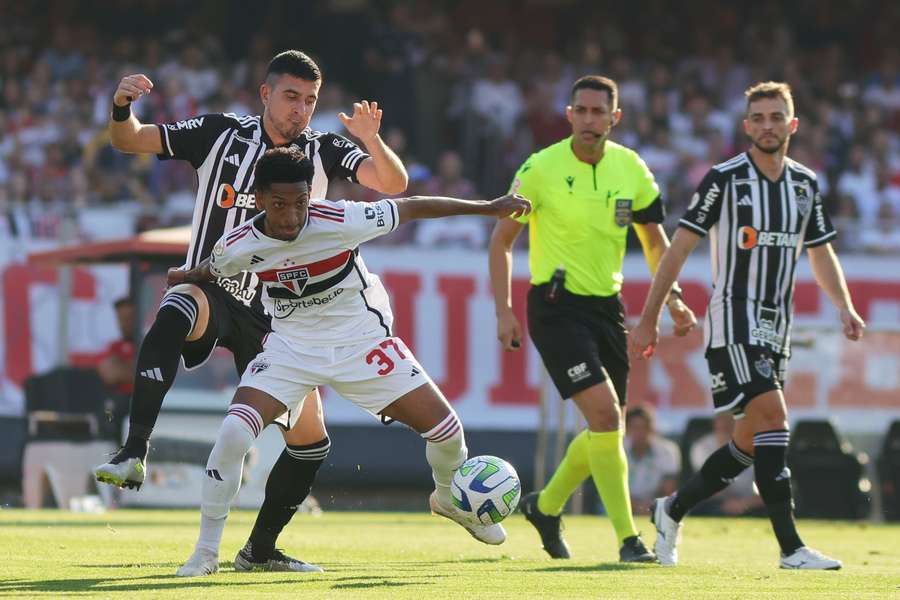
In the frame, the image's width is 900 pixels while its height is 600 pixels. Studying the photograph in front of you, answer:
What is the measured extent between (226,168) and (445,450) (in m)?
1.75

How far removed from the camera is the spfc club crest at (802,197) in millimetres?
8867

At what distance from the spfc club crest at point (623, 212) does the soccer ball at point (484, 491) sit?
2.08m

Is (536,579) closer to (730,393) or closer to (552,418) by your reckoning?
(730,393)

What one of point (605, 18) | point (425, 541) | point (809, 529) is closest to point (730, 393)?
point (425, 541)

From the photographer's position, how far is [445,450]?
791 cm

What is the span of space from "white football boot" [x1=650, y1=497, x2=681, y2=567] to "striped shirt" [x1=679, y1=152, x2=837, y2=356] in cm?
99

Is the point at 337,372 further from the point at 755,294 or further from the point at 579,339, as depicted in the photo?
the point at 755,294

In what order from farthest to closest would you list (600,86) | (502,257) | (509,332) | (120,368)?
(120,368), (502,257), (600,86), (509,332)

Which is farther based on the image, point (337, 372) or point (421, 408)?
point (421, 408)

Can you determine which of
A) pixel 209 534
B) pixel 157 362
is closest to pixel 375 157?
pixel 157 362

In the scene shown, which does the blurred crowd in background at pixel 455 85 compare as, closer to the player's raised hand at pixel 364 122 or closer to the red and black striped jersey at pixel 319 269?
the player's raised hand at pixel 364 122

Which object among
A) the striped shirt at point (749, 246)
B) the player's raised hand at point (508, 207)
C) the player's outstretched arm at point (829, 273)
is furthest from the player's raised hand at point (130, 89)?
the player's outstretched arm at point (829, 273)

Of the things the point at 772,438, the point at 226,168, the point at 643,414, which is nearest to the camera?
the point at 226,168

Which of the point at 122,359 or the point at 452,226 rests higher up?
the point at 452,226
